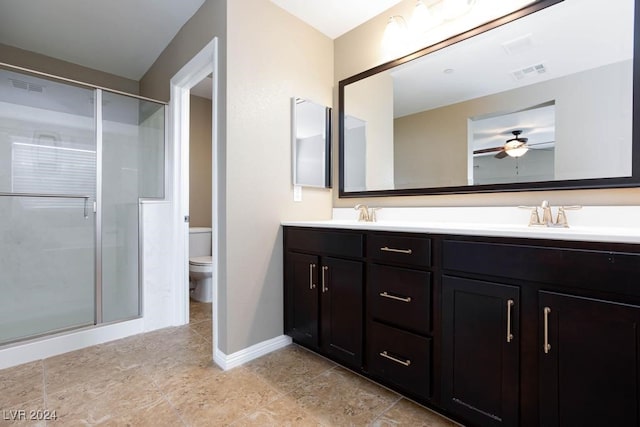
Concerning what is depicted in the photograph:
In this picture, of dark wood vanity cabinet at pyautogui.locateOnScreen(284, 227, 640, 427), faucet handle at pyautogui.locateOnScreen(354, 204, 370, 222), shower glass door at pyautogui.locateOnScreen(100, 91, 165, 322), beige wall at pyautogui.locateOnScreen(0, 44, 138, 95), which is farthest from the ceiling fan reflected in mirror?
beige wall at pyautogui.locateOnScreen(0, 44, 138, 95)

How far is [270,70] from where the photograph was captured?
2037mm

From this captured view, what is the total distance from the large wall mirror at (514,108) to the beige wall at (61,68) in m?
2.80

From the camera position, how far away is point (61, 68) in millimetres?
2959

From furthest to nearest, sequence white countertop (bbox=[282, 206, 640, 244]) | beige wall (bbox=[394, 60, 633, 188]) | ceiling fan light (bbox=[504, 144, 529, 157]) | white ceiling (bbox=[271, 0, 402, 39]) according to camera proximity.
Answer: white ceiling (bbox=[271, 0, 402, 39])
ceiling fan light (bbox=[504, 144, 529, 157])
beige wall (bbox=[394, 60, 633, 188])
white countertop (bbox=[282, 206, 640, 244])

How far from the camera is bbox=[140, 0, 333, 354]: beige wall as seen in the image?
183cm

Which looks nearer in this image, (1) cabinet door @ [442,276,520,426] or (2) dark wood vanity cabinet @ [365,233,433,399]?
(1) cabinet door @ [442,276,520,426]

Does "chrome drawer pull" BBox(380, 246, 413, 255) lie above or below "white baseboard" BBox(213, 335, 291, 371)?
above

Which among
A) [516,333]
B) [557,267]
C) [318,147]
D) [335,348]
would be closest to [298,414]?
[335,348]

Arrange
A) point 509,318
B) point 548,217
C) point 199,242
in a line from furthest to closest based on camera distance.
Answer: point 199,242 < point 548,217 < point 509,318

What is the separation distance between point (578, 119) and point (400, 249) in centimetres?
101

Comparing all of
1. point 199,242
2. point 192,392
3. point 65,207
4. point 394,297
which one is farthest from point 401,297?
point 199,242

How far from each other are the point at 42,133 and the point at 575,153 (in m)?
3.39

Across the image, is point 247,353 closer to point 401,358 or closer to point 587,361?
point 401,358

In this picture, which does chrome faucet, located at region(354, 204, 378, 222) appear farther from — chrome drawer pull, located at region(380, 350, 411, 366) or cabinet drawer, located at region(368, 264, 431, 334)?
chrome drawer pull, located at region(380, 350, 411, 366)
